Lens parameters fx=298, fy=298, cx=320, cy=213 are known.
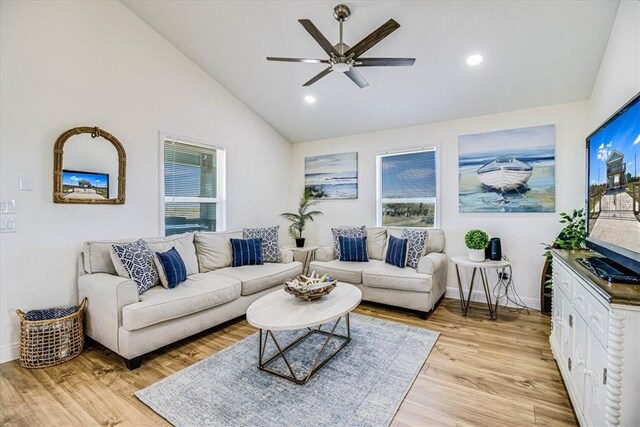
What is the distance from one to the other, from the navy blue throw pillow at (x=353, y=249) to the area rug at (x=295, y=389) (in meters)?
1.46

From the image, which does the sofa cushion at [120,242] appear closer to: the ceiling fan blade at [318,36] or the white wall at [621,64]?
the ceiling fan blade at [318,36]

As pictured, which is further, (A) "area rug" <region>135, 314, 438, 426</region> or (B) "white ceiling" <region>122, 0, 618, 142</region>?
(B) "white ceiling" <region>122, 0, 618, 142</region>

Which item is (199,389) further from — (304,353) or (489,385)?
(489,385)

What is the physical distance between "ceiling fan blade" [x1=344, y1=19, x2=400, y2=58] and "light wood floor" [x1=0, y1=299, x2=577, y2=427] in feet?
8.29

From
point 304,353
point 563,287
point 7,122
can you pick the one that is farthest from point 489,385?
point 7,122

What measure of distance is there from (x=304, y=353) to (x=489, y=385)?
1.42 meters

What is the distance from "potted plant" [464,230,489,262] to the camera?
3.41 meters

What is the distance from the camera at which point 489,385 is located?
6.95 feet

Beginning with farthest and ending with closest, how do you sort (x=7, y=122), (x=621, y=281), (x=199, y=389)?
(x=7, y=122)
(x=199, y=389)
(x=621, y=281)

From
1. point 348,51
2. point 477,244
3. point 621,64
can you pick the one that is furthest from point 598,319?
point 348,51

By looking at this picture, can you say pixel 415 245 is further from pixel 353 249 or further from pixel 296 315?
pixel 296 315

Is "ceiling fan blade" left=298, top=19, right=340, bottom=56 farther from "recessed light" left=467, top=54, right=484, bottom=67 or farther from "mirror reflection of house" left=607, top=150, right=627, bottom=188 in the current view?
"mirror reflection of house" left=607, top=150, right=627, bottom=188

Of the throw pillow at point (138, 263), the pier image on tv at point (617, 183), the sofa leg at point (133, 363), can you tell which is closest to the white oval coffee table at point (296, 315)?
the sofa leg at point (133, 363)

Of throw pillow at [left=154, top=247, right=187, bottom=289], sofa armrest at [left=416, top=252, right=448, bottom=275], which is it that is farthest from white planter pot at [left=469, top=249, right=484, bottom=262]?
throw pillow at [left=154, top=247, right=187, bottom=289]
